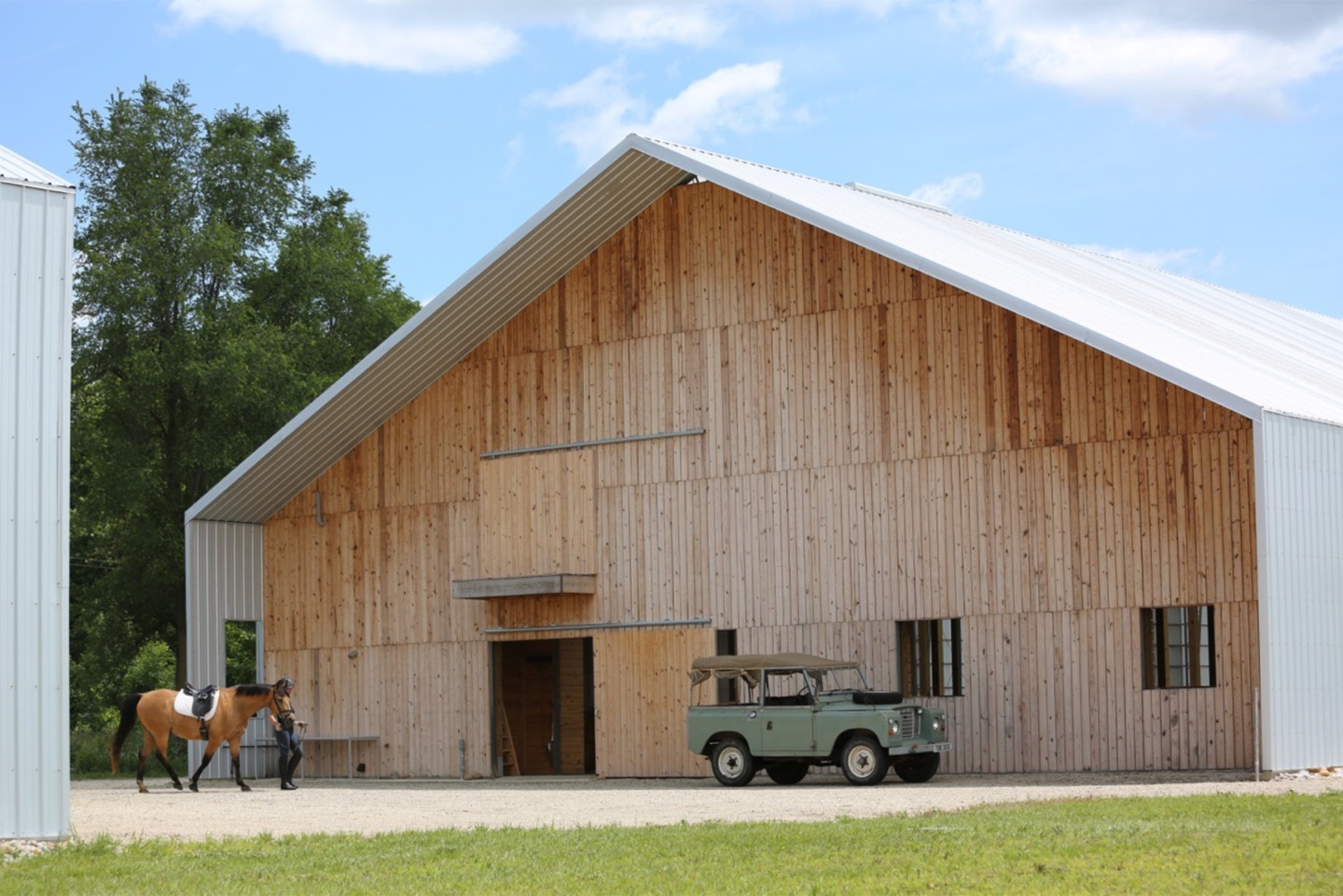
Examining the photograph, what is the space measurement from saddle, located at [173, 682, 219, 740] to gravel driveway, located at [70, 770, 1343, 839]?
3.41ft

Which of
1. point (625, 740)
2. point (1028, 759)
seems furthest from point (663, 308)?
point (1028, 759)

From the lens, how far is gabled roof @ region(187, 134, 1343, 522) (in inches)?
908

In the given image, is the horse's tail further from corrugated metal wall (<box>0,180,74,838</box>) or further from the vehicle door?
corrugated metal wall (<box>0,180,74,838</box>)

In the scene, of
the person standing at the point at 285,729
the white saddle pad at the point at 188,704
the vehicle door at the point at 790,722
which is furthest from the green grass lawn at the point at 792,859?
the white saddle pad at the point at 188,704

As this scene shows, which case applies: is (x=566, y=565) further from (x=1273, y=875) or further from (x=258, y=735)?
(x=1273, y=875)

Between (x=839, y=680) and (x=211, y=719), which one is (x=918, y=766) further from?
(x=211, y=719)

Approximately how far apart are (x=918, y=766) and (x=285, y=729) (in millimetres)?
8613

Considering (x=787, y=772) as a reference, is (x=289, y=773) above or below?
below


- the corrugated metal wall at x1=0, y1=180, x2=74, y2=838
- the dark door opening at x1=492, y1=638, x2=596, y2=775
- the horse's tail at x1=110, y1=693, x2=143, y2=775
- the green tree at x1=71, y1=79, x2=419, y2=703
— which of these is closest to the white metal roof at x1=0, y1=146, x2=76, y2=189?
the corrugated metal wall at x1=0, y1=180, x2=74, y2=838

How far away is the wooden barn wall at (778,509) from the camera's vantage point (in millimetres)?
23094

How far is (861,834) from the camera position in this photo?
14148 millimetres

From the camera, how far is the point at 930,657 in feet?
82.0

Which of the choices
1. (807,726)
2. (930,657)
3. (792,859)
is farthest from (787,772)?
(792,859)

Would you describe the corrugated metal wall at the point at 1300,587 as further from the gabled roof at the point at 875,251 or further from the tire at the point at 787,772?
the tire at the point at 787,772
